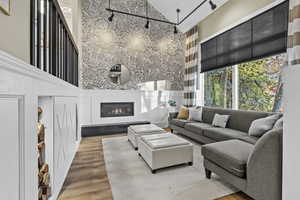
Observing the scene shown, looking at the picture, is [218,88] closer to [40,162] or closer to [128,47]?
[128,47]

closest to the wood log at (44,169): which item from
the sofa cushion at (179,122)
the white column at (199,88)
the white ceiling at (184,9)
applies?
the sofa cushion at (179,122)

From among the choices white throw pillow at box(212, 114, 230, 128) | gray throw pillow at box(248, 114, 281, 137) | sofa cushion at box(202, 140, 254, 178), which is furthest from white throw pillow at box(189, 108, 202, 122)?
sofa cushion at box(202, 140, 254, 178)

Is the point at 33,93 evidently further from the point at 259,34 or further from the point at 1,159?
the point at 259,34

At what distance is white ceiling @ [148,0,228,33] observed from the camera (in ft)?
13.6

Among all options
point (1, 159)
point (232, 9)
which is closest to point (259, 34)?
point (232, 9)

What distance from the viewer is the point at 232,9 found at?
12.0ft

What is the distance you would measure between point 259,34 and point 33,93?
401 cm

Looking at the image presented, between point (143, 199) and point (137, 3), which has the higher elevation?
point (137, 3)

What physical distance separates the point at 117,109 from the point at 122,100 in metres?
0.34

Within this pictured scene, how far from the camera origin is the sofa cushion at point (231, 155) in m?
1.46

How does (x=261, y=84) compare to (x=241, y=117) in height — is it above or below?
above

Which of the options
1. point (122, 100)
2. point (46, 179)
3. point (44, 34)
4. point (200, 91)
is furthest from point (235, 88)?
point (46, 179)

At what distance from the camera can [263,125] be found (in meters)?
2.31

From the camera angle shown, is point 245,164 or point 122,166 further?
point 122,166
